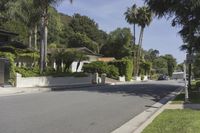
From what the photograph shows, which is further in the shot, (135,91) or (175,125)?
(135,91)

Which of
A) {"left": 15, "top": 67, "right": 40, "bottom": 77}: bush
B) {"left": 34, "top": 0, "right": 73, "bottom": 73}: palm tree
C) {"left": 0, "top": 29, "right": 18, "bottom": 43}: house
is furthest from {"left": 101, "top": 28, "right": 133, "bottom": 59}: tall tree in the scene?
{"left": 15, "top": 67, "right": 40, "bottom": 77}: bush

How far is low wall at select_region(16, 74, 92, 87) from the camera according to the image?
3928 centimetres

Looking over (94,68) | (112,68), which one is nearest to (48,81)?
(94,68)

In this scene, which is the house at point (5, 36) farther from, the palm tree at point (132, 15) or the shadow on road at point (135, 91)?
the palm tree at point (132, 15)

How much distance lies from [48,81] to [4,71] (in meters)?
7.58

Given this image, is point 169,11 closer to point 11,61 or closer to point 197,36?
point 197,36

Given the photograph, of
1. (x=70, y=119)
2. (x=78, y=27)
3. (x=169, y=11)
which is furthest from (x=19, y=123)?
(x=78, y=27)

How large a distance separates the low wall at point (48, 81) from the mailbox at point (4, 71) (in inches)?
46.9

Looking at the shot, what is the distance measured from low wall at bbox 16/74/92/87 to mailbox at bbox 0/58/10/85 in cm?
119

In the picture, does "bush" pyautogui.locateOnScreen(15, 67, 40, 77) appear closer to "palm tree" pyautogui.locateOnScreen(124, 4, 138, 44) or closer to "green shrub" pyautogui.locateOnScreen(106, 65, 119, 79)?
"green shrub" pyautogui.locateOnScreen(106, 65, 119, 79)

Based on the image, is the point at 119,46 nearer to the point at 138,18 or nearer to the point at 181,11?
the point at 138,18

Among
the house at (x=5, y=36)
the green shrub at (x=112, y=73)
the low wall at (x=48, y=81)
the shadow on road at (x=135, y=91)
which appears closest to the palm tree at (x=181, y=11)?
the shadow on road at (x=135, y=91)

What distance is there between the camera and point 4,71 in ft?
122

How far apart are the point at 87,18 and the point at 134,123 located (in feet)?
346
